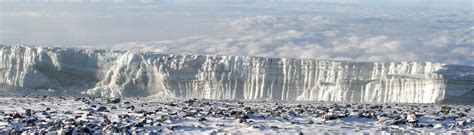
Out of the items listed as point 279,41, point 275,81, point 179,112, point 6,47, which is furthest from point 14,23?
point 179,112

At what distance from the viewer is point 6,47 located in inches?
1806

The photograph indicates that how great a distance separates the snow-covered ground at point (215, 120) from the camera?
1786cm

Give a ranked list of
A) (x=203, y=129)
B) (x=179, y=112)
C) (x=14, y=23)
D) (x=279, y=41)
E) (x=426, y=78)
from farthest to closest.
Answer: (x=14, y=23), (x=279, y=41), (x=426, y=78), (x=179, y=112), (x=203, y=129)

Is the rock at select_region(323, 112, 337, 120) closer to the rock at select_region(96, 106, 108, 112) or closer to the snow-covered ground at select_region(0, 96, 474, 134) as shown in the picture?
the snow-covered ground at select_region(0, 96, 474, 134)

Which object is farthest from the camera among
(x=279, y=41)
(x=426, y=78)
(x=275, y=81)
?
(x=279, y=41)

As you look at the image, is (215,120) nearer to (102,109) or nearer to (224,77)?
(102,109)

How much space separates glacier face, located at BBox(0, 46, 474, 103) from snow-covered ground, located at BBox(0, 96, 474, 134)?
11.1m

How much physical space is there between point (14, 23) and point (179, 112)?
147377 mm

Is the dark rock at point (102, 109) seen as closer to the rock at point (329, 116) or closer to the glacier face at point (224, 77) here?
the rock at point (329, 116)

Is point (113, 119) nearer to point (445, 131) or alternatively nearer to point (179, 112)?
point (179, 112)

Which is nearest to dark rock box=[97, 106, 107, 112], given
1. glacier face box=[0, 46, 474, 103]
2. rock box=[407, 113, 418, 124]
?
rock box=[407, 113, 418, 124]

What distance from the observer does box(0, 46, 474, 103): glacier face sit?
3500 centimetres

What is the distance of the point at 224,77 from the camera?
40656mm

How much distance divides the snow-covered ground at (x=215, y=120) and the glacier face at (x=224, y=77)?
11.1 meters
